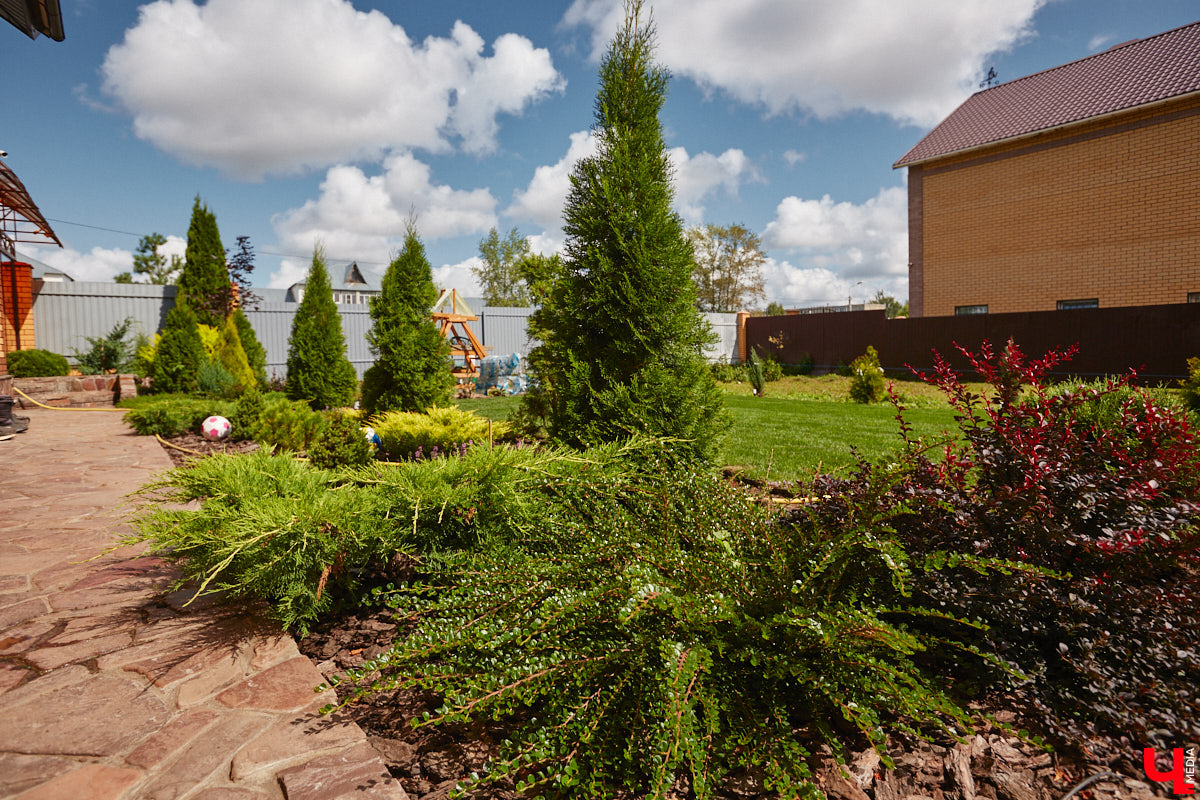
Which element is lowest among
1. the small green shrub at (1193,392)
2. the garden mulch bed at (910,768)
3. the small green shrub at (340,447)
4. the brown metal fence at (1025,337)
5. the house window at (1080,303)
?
the garden mulch bed at (910,768)

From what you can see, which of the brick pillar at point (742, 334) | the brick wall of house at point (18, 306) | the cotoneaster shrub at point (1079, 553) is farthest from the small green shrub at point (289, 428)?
the brick pillar at point (742, 334)

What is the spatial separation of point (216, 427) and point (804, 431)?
25.1 ft

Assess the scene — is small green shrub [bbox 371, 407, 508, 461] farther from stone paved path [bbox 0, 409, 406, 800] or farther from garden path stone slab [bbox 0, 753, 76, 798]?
garden path stone slab [bbox 0, 753, 76, 798]

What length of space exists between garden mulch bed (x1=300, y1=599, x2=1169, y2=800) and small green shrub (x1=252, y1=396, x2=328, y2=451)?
5342mm

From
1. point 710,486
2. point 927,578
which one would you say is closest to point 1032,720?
point 927,578

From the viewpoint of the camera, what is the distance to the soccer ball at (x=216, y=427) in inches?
287

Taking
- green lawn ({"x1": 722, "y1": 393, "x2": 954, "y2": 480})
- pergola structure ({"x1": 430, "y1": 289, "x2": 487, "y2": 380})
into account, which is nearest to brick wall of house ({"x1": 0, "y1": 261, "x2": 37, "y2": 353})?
pergola structure ({"x1": 430, "y1": 289, "x2": 487, "y2": 380})

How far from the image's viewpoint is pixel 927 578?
1932 millimetres

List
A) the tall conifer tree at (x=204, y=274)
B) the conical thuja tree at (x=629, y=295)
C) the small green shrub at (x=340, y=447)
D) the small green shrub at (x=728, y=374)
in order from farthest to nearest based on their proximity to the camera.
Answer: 1. the small green shrub at (x=728, y=374)
2. the tall conifer tree at (x=204, y=274)
3. the small green shrub at (x=340, y=447)
4. the conical thuja tree at (x=629, y=295)

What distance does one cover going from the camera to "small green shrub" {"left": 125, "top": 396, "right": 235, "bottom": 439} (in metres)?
7.68

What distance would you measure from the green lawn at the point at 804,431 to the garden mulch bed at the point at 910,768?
186 cm

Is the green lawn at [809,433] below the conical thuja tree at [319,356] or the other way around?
below

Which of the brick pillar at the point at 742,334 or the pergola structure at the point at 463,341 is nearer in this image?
the pergola structure at the point at 463,341

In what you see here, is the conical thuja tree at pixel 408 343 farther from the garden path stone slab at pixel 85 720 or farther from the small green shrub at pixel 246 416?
the garden path stone slab at pixel 85 720
